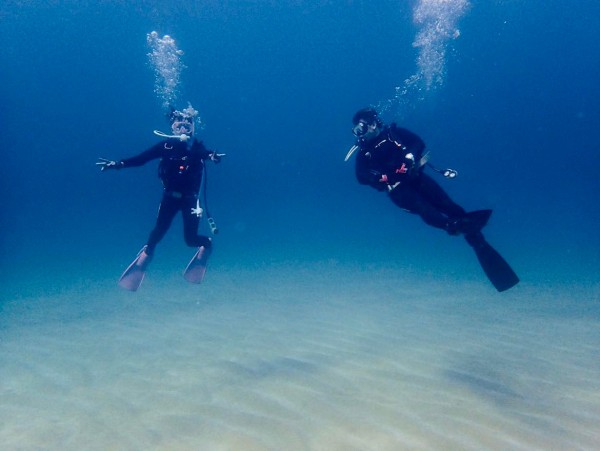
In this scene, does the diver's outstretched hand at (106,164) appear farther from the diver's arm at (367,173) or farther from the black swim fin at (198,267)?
the diver's arm at (367,173)

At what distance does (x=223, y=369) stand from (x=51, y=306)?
25.6ft

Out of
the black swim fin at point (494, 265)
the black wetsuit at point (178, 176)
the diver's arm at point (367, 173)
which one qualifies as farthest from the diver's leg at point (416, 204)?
the black wetsuit at point (178, 176)

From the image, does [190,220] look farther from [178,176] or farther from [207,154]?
[207,154]

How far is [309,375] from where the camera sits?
5.02 meters

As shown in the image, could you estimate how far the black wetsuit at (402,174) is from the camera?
18.7 ft

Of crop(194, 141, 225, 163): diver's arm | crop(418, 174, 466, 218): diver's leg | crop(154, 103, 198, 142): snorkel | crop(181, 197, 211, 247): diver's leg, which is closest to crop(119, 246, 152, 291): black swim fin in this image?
crop(181, 197, 211, 247): diver's leg

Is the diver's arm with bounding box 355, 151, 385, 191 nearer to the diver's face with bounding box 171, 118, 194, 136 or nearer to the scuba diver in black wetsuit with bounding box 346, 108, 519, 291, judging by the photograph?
the scuba diver in black wetsuit with bounding box 346, 108, 519, 291

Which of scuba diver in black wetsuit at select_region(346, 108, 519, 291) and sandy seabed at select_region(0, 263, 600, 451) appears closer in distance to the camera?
sandy seabed at select_region(0, 263, 600, 451)

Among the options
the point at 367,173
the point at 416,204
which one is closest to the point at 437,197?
the point at 416,204

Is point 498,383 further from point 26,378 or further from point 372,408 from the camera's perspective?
point 26,378

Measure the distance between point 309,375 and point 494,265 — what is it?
2707 millimetres

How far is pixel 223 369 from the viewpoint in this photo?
5.44m

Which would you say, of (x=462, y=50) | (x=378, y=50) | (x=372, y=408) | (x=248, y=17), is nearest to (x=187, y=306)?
(x=372, y=408)

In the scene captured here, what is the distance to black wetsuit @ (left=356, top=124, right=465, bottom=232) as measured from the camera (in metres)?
5.71
